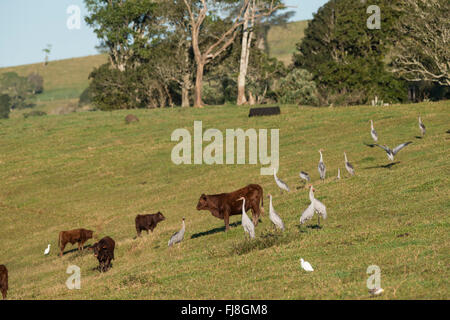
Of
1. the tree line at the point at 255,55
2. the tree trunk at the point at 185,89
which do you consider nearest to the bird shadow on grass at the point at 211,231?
the tree line at the point at 255,55

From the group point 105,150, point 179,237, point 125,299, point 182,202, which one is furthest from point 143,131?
point 125,299

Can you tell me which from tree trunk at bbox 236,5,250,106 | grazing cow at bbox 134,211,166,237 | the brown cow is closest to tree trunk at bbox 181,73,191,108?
tree trunk at bbox 236,5,250,106

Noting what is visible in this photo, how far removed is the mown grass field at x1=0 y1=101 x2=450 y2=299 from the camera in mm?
16125

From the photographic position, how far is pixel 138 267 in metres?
21.7

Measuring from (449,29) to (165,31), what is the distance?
47.6 m

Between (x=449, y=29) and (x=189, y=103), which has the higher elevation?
(x=449, y=29)

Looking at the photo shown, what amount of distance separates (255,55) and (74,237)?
77099 mm

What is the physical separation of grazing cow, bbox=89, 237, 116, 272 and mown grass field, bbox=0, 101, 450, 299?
0.86m

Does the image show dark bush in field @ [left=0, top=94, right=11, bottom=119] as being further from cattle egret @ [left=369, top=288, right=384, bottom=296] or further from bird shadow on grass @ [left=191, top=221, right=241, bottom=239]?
cattle egret @ [left=369, top=288, right=384, bottom=296]

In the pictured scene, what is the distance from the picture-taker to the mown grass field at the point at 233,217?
635 inches

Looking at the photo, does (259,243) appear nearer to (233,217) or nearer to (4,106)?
(233,217)

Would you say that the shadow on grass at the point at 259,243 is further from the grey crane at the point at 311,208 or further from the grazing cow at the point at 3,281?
the grazing cow at the point at 3,281

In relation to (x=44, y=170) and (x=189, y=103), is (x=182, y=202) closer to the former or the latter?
(x=44, y=170)

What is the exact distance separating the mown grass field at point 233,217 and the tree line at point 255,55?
22.3 m
